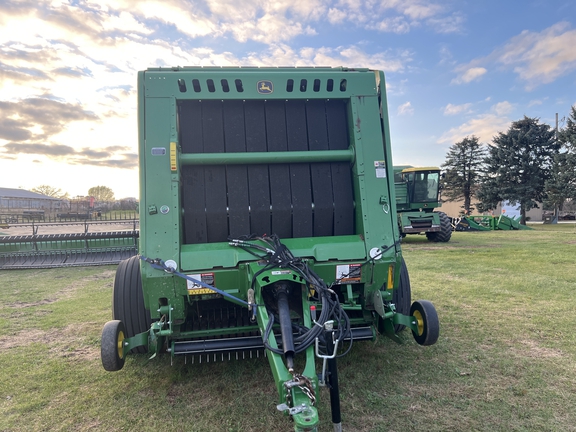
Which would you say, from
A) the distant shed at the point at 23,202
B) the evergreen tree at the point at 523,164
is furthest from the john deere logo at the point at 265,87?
the distant shed at the point at 23,202

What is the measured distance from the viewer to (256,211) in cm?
345

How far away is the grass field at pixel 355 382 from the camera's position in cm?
274

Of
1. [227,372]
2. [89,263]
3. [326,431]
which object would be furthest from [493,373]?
[89,263]

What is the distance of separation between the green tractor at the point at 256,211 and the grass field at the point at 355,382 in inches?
12.8

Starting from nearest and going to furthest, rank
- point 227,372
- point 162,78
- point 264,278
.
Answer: point 264,278
point 162,78
point 227,372

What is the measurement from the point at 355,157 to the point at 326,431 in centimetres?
217

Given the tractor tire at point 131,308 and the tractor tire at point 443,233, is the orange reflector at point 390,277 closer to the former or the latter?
the tractor tire at point 131,308

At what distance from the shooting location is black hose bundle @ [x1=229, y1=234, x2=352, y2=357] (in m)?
2.43

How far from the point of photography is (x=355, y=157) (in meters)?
3.43

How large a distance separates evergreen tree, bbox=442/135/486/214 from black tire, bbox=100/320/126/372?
137ft

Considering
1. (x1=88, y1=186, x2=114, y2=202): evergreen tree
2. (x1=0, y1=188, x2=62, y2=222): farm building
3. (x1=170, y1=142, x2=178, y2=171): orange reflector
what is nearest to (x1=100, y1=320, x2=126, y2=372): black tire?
(x1=170, y1=142, x2=178, y2=171): orange reflector

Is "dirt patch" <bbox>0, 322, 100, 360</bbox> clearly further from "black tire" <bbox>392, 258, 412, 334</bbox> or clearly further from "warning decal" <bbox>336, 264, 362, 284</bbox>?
"black tire" <bbox>392, 258, 412, 334</bbox>

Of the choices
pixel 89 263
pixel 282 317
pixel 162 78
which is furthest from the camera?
pixel 89 263

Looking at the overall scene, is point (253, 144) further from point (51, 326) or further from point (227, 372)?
point (51, 326)
